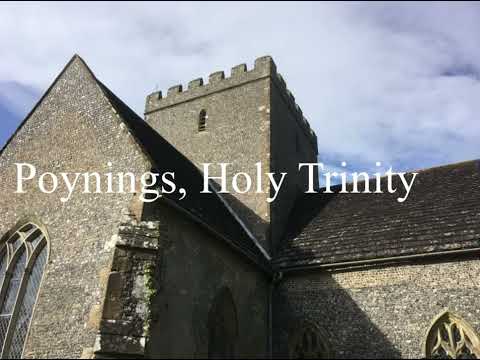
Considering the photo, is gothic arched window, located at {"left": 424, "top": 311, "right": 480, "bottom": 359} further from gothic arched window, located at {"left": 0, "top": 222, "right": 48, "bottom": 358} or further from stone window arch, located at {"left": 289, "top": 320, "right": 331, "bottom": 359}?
gothic arched window, located at {"left": 0, "top": 222, "right": 48, "bottom": 358}

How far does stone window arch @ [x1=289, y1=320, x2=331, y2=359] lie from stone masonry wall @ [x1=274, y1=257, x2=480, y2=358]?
12 centimetres

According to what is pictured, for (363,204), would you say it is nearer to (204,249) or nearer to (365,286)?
(365,286)

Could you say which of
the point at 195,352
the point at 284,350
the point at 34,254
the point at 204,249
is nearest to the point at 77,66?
the point at 34,254

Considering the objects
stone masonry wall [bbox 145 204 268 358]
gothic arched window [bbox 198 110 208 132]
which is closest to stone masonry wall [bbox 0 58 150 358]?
stone masonry wall [bbox 145 204 268 358]

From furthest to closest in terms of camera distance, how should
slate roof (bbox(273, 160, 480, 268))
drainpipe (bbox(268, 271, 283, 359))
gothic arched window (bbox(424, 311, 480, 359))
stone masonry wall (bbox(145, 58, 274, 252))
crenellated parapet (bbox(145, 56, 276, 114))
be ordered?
crenellated parapet (bbox(145, 56, 276, 114)) < stone masonry wall (bbox(145, 58, 274, 252)) < drainpipe (bbox(268, 271, 283, 359)) < slate roof (bbox(273, 160, 480, 268)) < gothic arched window (bbox(424, 311, 480, 359))

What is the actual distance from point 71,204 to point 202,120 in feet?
28.9

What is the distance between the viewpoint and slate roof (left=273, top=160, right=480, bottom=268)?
1109cm

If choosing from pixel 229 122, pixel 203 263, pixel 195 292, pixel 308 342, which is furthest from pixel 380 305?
pixel 229 122

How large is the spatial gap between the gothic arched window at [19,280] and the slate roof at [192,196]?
9.41ft

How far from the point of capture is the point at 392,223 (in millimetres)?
12367

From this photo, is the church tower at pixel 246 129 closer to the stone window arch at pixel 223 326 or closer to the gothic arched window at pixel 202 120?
the gothic arched window at pixel 202 120

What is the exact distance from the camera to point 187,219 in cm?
960

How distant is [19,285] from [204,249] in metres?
3.64

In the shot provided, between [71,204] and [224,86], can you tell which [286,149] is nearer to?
[224,86]
